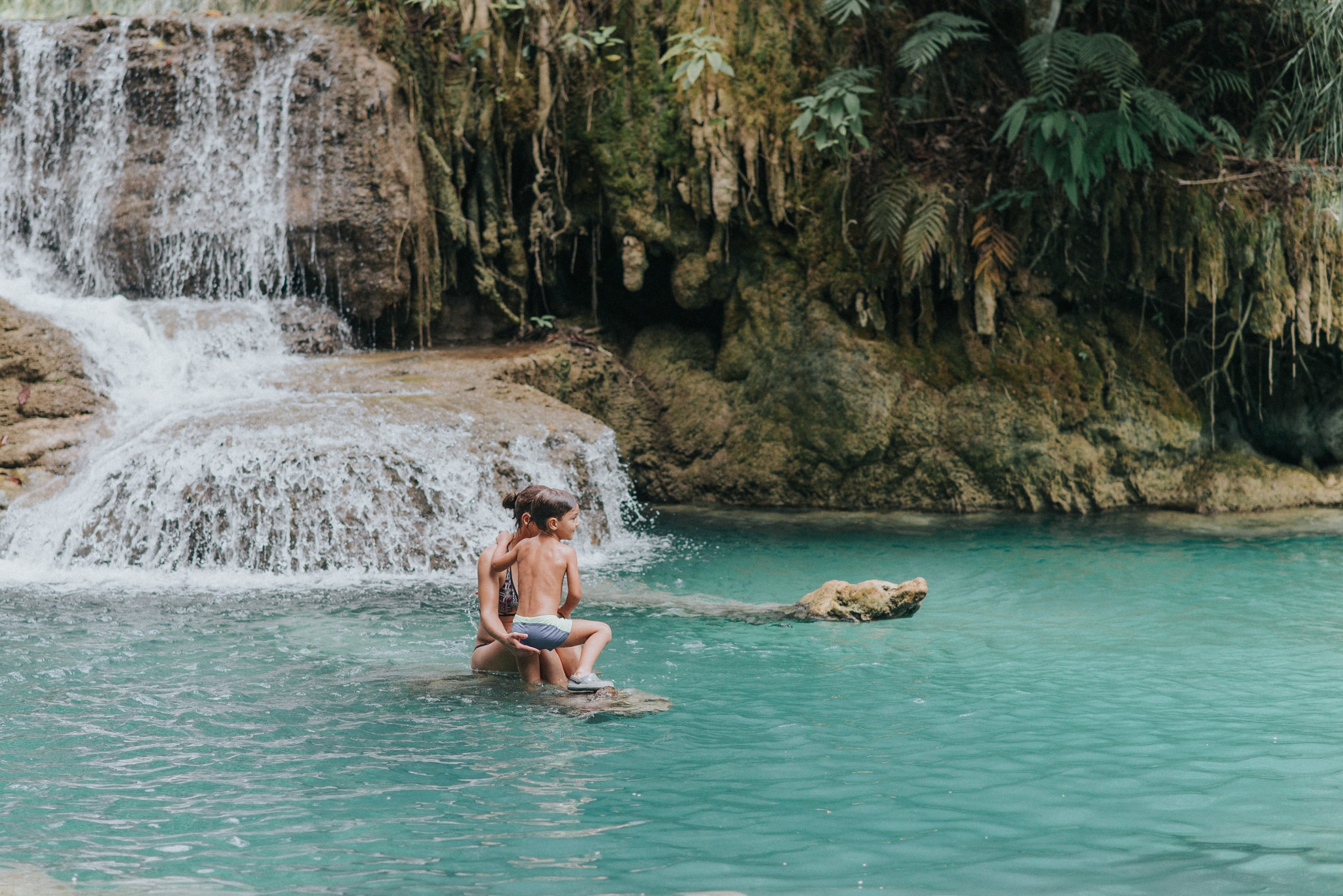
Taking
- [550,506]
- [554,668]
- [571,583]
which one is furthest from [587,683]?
[550,506]

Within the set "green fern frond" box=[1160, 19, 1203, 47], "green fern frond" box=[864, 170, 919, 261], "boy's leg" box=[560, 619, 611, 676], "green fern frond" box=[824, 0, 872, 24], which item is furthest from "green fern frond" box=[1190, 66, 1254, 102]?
"boy's leg" box=[560, 619, 611, 676]

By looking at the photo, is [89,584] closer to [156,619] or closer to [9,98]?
[156,619]

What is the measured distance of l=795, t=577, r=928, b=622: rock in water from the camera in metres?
6.84

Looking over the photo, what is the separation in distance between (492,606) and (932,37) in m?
7.53

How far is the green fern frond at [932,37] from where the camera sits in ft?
34.2

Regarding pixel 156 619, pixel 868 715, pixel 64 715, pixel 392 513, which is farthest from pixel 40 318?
pixel 868 715

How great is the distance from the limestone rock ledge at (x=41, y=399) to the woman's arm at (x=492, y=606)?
524cm

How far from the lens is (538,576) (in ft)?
17.0

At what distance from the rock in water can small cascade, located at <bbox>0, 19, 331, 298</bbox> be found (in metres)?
7.33

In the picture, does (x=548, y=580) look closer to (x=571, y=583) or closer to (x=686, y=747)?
(x=571, y=583)

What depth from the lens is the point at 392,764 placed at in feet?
14.1

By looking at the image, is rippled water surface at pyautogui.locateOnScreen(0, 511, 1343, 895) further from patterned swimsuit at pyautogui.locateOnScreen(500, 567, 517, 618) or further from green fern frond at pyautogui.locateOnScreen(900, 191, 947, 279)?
green fern frond at pyautogui.locateOnScreen(900, 191, 947, 279)

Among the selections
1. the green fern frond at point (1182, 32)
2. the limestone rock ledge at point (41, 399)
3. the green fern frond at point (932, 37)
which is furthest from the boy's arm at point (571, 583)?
the green fern frond at point (1182, 32)

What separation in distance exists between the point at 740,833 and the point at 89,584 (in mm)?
5656
